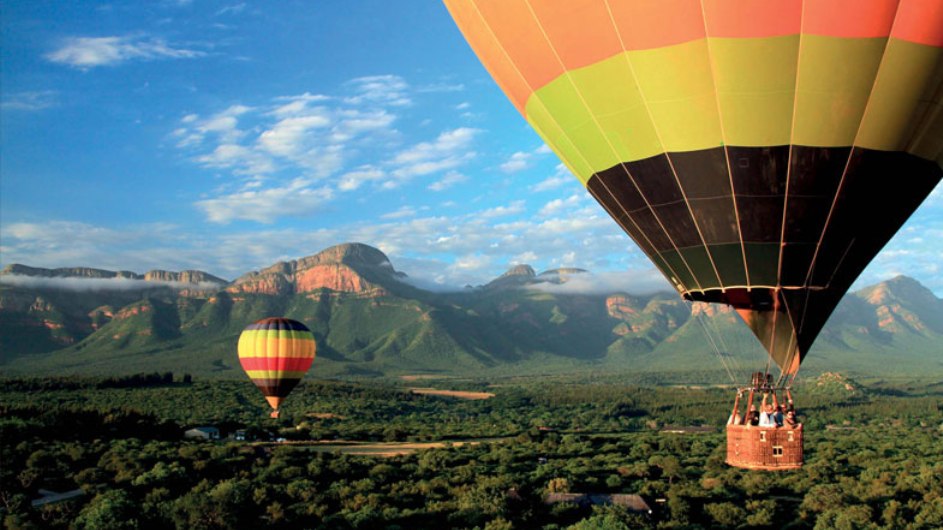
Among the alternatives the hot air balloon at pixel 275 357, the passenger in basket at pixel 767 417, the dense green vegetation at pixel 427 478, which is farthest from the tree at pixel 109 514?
the passenger in basket at pixel 767 417

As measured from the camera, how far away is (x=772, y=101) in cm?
1121

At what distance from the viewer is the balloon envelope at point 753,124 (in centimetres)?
1081

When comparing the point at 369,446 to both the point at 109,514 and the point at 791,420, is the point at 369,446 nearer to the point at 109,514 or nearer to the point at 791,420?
the point at 109,514

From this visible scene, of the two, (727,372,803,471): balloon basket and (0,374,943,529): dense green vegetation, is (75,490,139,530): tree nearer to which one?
(0,374,943,529): dense green vegetation

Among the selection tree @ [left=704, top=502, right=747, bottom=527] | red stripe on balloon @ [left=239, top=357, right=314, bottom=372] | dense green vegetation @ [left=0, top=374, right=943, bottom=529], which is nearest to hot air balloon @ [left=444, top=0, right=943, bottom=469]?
dense green vegetation @ [left=0, top=374, right=943, bottom=529]

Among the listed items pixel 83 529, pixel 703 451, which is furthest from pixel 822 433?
pixel 83 529

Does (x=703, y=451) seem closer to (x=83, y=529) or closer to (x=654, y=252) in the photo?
(x=83, y=529)

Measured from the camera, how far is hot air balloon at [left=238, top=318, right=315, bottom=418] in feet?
157

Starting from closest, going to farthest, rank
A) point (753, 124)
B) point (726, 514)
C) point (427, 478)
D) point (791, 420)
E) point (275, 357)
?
1. point (753, 124)
2. point (791, 420)
3. point (726, 514)
4. point (427, 478)
5. point (275, 357)

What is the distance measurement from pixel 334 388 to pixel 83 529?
309ft

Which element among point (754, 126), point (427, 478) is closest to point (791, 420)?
point (754, 126)

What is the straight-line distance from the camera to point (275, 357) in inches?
1884

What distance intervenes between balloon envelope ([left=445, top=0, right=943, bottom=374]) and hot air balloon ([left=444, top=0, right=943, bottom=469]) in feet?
0.06

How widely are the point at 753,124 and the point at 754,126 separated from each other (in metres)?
0.03
